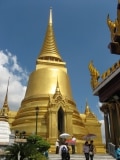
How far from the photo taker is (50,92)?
108ft

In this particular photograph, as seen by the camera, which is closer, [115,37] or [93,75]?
[115,37]

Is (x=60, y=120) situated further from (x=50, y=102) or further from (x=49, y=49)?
(x=49, y=49)

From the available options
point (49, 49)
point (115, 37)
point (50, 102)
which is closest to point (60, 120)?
point (50, 102)

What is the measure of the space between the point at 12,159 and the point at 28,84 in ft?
87.1

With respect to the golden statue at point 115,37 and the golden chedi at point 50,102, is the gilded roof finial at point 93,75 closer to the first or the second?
the golden statue at point 115,37

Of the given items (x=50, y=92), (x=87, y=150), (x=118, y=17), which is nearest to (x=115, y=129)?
(x=87, y=150)

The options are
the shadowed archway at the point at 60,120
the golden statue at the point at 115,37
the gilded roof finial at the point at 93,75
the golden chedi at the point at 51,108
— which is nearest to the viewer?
the golden statue at the point at 115,37

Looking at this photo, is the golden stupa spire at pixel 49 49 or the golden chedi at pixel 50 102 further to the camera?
the golden stupa spire at pixel 49 49

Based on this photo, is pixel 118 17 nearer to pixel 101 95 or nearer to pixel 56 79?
pixel 101 95

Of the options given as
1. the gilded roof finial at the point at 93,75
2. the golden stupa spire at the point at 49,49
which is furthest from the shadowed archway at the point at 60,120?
the gilded roof finial at the point at 93,75

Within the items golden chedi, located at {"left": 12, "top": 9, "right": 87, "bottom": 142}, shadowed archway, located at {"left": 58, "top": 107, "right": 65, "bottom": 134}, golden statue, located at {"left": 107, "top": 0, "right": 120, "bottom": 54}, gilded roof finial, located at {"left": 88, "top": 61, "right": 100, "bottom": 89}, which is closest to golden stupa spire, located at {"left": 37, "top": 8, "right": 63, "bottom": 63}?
golden chedi, located at {"left": 12, "top": 9, "right": 87, "bottom": 142}

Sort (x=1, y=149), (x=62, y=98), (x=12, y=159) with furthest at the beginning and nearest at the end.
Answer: (x=62, y=98) < (x=1, y=149) < (x=12, y=159)

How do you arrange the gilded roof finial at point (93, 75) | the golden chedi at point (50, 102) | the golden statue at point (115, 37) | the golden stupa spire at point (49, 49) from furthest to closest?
the golden stupa spire at point (49, 49)
the golden chedi at point (50, 102)
the gilded roof finial at point (93, 75)
the golden statue at point (115, 37)

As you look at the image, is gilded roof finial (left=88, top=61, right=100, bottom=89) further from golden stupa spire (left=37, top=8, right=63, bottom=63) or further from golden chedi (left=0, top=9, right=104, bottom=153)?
golden stupa spire (left=37, top=8, right=63, bottom=63)
